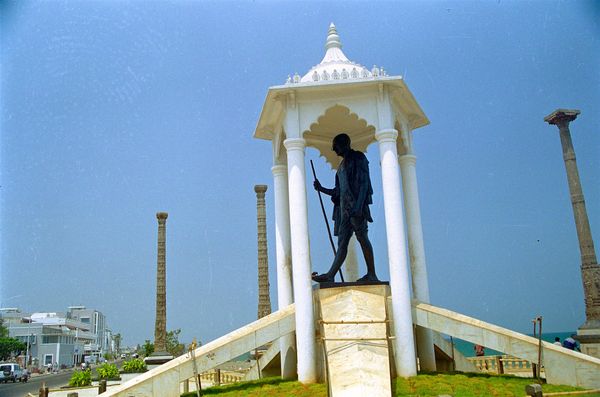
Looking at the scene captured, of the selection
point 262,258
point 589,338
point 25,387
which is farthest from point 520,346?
point 25,387

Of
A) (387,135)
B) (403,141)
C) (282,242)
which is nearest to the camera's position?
(387,135)

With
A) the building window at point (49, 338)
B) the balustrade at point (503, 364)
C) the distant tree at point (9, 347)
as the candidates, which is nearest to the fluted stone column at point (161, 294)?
the balustrade at point (503, 364)

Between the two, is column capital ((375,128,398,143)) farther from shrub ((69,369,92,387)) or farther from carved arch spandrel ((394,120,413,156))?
shrub ((69,369,92,387))

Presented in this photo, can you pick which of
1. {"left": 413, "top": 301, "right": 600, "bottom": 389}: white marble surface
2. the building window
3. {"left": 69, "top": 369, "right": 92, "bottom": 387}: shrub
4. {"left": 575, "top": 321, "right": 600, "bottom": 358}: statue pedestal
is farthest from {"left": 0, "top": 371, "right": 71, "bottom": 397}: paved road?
the building window

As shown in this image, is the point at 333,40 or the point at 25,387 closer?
the point at 333,40

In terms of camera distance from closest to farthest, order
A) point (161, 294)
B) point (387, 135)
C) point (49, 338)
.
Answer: point (387, 135)
point (161, 294)
point (49, 338)

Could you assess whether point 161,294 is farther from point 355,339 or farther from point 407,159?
point 355,339

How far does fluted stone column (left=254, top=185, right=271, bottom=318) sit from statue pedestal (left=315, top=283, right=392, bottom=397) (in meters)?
23.9

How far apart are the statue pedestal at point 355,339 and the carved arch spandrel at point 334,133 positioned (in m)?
5.00

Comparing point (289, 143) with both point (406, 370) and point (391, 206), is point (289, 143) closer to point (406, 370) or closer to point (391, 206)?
point (391, 206)

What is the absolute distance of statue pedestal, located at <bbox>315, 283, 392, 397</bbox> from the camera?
30.9 ft

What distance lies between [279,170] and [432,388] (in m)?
7.14

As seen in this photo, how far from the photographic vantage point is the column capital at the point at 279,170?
1466cm

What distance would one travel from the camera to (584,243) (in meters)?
27.0
